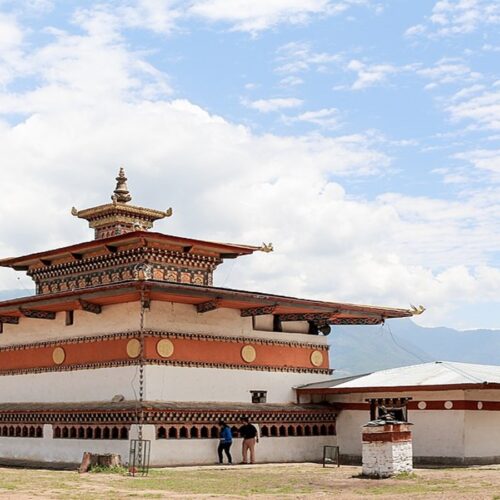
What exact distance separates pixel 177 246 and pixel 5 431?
6715 millimetres

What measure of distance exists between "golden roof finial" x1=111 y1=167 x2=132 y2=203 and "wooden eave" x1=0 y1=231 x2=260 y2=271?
293cm

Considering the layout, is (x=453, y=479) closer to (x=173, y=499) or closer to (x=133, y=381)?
(x=173, y=499)

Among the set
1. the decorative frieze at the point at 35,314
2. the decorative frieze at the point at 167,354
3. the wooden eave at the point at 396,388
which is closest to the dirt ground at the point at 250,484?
the wooden eave at the point at 396,388

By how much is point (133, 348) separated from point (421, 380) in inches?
266

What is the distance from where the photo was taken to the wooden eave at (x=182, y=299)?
21.2 metres

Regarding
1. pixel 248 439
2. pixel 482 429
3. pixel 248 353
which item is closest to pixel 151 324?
pixel 248 353

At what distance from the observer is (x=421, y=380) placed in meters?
22.0

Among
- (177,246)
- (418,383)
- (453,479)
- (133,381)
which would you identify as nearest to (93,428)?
(133,381)

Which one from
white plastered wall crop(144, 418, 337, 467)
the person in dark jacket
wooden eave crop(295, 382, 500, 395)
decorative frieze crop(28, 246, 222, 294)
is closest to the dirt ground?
white plastered wall crop(144, 418, 337, 467)

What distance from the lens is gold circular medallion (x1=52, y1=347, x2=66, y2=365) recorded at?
2431 cm

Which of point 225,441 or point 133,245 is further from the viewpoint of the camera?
point 133,245

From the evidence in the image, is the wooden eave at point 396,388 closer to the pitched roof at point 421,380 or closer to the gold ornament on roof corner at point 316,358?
the pitched roof at point 421,380

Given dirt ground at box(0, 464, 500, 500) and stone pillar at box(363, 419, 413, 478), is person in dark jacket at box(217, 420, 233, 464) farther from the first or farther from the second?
stone pillar at box(363, 419, 413, 478)

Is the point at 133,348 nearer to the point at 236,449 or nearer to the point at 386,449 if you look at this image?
the point at 236,449
